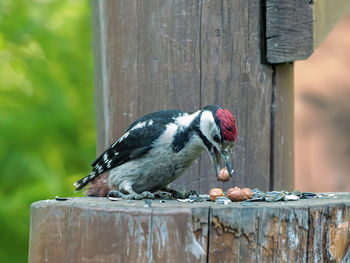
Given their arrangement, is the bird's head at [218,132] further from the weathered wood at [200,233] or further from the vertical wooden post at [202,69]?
the weathered wood at [200,233]

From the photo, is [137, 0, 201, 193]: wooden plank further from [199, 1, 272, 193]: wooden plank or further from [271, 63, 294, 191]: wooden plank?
[271, 63, 294, 191]: wooden plank

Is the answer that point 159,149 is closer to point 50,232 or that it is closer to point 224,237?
point 50,232

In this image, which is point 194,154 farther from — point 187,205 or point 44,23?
point 44,23

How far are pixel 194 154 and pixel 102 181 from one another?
605 millimetres

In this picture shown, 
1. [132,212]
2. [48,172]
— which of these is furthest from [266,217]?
[48,172]

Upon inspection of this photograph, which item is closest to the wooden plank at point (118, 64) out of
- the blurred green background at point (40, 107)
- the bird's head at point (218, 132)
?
the bird's head at point (218, 132)

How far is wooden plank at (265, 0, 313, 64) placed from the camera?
4.04m

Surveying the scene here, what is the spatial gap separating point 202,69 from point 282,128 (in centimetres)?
61

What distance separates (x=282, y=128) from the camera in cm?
418

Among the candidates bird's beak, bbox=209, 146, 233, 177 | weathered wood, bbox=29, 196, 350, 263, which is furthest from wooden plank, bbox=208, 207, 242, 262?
bird's beak, bbox=209, 146, 233, 177

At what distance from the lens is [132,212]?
9.55ft

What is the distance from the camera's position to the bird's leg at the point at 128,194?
143 inches

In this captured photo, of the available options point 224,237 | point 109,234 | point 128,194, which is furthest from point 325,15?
point 109,234

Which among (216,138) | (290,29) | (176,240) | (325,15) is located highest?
(325,15)
